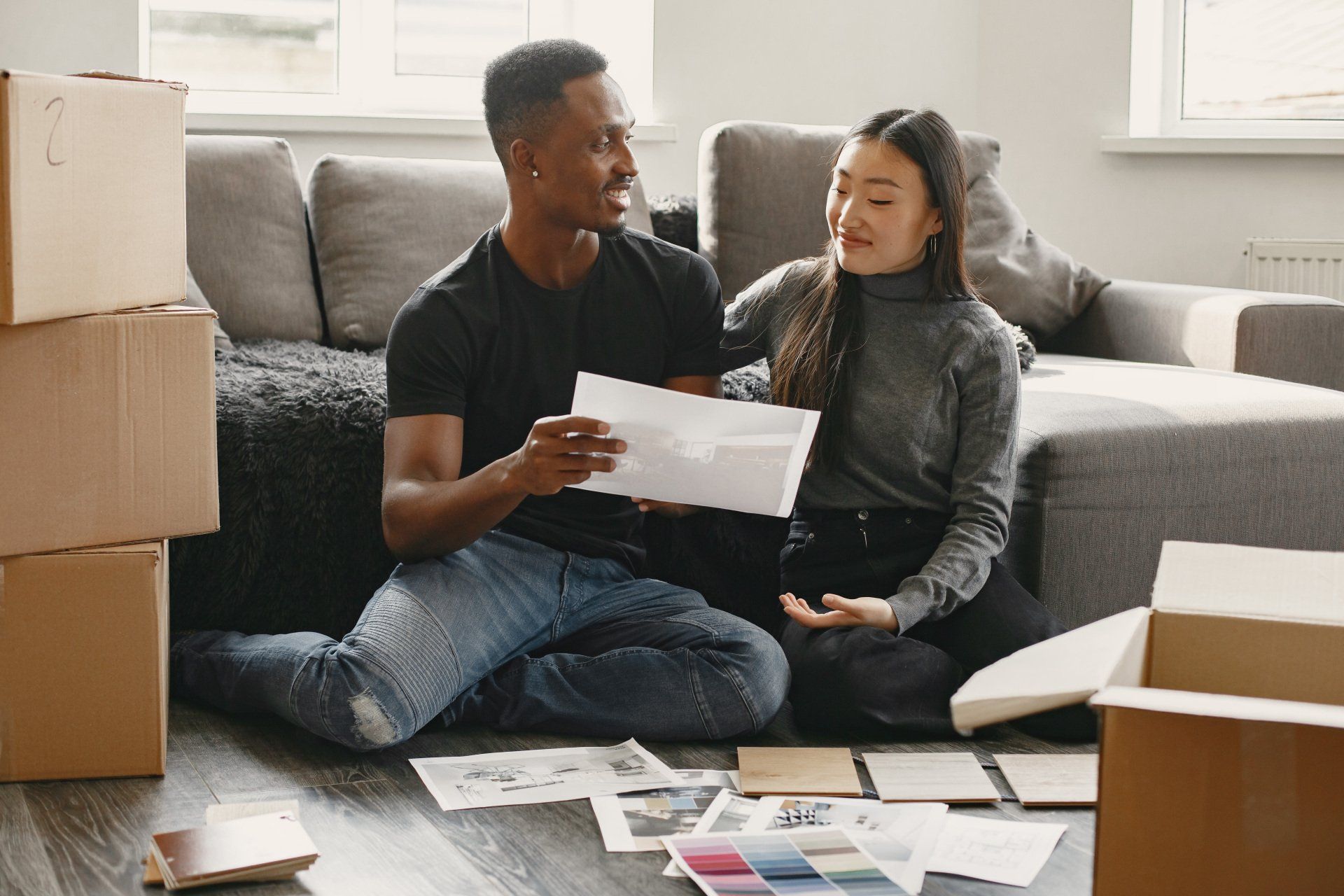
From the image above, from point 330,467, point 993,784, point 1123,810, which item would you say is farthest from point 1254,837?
point 330,467

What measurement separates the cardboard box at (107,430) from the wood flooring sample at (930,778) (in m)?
0.83

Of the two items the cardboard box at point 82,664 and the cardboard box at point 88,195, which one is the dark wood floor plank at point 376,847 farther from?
the cardboard box at point 88,195

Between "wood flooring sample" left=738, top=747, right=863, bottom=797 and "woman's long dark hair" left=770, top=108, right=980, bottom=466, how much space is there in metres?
0.39

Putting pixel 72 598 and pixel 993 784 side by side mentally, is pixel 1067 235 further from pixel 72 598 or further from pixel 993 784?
pixel 72 598

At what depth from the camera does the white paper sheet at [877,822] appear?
1289 mm

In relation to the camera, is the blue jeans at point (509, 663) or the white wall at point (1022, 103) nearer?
the blue jeans at point (509, 663)

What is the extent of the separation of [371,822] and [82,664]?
385 millimetres

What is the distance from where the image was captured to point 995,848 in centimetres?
134

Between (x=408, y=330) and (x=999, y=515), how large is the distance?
2.57ft

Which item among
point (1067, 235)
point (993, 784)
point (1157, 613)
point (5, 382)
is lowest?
point (993, 784)

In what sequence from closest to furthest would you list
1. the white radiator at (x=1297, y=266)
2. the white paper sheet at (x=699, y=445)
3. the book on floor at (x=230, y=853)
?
1. the book on floor at (x=230, y=853)
2. the white paper sheet at (x=699, y=445)
3. the white radiator at (x=1297, y=266)

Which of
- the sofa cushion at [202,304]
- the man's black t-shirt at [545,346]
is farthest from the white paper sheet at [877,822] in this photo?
the sofa cushion at [202,304]

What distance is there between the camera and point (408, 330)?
1661 mm

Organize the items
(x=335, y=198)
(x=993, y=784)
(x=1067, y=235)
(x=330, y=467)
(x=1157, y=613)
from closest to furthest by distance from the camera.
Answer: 1. (x=1157, y=613)
2. (x=993, y=784)
3. (x=330, y=467)
4. (x=335, y=198)
5. (x=1067, y=235)
